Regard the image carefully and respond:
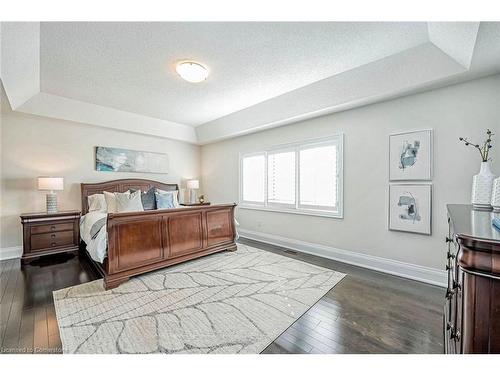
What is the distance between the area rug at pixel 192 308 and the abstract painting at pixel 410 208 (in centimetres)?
110

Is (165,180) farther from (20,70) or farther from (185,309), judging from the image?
(185,309)

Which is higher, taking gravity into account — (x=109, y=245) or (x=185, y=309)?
(x=109, y=245)

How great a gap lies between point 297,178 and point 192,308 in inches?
115

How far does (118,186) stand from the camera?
4.72m

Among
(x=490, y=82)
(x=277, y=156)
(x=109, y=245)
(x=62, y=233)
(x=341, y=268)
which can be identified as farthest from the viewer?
(x=277, y=156)

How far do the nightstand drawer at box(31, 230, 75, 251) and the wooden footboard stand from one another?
69.3 inches

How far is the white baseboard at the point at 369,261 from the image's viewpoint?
276 cm

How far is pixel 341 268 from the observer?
325 cm

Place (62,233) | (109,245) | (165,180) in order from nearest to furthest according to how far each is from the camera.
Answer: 1. (109,245)
2. (62,233)
3. (165,180)

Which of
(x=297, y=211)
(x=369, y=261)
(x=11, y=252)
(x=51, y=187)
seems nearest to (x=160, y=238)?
(x=51, y=187)

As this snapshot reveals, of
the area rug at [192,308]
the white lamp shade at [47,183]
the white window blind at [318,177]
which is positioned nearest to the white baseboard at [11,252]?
the white lamp shade at [47,183]

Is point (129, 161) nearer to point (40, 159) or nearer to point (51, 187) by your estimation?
point (40, 159)

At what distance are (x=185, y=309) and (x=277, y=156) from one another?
3326mm

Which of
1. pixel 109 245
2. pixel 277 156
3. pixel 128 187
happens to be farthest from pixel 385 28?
pixel 128 187
